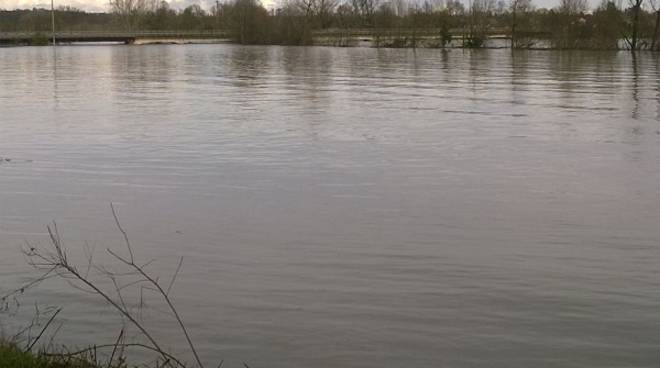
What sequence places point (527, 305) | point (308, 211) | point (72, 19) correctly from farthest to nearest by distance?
point (72, 19), point (308, 211), point (527, 305)

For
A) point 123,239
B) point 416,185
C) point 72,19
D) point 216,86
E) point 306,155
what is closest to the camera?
point 123,239

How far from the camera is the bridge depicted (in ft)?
395

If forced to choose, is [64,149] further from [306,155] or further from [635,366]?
[635,366]

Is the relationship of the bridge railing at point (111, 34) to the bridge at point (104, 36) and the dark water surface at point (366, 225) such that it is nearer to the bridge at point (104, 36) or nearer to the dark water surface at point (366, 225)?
the bridge at point (104, 36)

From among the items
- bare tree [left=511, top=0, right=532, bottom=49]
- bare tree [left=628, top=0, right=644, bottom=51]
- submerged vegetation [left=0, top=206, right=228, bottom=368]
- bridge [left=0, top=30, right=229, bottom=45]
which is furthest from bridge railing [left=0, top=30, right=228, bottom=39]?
submerged vegetation [left=0, top=206, right=228, bottom=368]

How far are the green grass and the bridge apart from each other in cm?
12089

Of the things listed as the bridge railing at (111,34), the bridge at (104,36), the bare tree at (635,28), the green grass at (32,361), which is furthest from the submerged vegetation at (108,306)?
the bridge railing at (111,34)

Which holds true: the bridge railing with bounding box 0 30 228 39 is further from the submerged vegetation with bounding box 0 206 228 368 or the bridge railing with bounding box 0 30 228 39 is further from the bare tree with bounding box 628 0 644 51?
the submerged vegetation with bounding box 0 206 228 368

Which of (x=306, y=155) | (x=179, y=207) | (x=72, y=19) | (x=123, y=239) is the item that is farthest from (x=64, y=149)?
(x=72, y=19)

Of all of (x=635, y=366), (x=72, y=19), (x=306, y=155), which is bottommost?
(x=635, y=366)

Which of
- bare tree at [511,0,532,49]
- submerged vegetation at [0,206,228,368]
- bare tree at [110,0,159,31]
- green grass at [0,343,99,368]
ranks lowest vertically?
submerged vegetation at [0,206,228,368]

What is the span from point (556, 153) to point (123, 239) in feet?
28.7

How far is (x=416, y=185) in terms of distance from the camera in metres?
12.5

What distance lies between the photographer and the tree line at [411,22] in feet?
233
